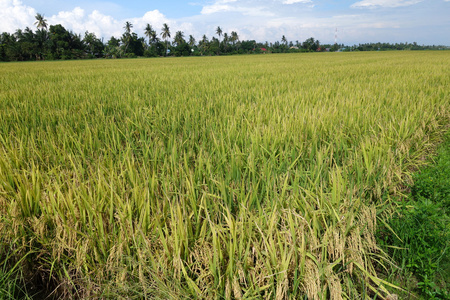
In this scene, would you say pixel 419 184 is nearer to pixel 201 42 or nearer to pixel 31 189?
pixel 31 189

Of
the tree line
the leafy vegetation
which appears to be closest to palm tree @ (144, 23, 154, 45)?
the tree line

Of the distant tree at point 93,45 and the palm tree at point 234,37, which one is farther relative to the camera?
the palm tree at point 234,37

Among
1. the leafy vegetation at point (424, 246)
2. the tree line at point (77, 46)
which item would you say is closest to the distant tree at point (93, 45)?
the tree line at point (77, 46)

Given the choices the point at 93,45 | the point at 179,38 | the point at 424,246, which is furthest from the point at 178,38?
the point at 424,246

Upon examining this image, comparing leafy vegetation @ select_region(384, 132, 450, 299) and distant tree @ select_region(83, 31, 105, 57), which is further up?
distant tree @ select_region(83, 31, 105, 57)

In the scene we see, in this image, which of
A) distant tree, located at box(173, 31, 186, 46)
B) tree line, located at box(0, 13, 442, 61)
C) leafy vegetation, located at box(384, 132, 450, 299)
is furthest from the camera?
distant tree, located at box(173, 31, 186, 46)

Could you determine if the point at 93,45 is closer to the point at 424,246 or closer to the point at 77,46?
the point at 77,46

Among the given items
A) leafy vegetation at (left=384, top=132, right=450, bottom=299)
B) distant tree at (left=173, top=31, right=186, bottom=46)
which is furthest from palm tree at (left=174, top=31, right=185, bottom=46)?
leafy vegetation at (left=384, top=132, right=450, bottom=299)

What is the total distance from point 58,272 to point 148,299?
1.58 feet

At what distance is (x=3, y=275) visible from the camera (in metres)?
1.02

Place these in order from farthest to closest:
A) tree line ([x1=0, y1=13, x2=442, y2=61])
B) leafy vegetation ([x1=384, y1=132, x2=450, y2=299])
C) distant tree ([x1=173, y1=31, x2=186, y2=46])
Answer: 1. distant tree ([x1=173, y1=31, x2=186, y2=46])
2. tree line ([x1=0, y1=13, x2=442, y2=61])
3. leafy vegetation ([x1=384, y1=132, x2=450, y2=299])

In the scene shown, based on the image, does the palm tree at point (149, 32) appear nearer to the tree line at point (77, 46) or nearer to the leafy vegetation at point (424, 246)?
the tree line at point (77, 46)

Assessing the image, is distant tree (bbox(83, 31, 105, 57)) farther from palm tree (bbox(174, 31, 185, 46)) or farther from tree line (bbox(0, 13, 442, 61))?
palm tree (bbox(174, 31, 185, 46))

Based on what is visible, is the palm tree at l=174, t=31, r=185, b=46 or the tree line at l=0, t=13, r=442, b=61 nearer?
the tree line at l=0, t=13, r=442, b=61
